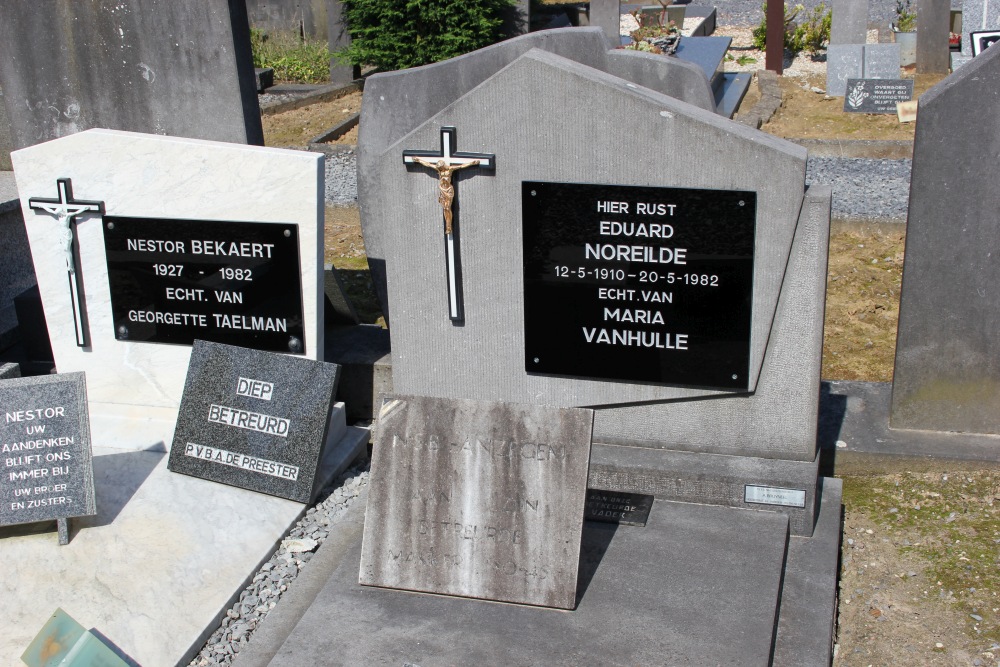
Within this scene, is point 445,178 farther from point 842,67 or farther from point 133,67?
point 842,67

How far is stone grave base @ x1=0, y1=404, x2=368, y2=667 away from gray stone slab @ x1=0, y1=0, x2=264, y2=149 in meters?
2.16

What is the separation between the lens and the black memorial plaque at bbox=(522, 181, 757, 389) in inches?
155

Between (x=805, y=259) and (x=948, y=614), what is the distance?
1439 mm

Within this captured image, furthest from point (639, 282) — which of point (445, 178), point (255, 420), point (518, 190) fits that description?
point (255, 420)

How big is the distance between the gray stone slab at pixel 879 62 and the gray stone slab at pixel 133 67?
9.28m

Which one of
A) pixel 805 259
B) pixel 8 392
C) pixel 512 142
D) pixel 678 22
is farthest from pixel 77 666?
pixel 678 22

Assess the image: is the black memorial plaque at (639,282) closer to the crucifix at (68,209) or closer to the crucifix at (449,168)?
the crucifix at (449,168)

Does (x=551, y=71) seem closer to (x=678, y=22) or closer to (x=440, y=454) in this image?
(x=440, y=454)

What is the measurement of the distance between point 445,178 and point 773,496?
1.82 m

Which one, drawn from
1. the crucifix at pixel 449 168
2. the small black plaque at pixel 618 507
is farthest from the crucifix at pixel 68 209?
the small black plaque at pixel 618 507

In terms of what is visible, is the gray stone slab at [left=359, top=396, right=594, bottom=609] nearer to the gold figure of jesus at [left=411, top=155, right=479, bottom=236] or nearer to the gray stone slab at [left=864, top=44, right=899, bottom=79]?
the gold figure of jesus at [left=411, top=155, right=479, bottom=236]

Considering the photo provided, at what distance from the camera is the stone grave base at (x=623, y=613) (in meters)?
3.38

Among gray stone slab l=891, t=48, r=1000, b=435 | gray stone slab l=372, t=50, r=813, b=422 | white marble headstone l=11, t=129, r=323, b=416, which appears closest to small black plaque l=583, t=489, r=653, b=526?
gray stone slab l=372, t=50, r=813, b=422


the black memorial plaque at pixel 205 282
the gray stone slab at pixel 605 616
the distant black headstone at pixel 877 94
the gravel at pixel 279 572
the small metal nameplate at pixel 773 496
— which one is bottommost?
the gravel at pixel 279 572
